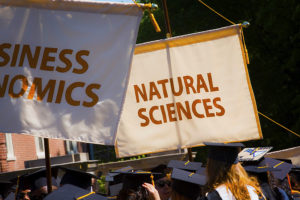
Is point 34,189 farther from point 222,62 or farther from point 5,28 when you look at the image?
point 222,62

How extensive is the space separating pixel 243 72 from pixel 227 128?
1005mm

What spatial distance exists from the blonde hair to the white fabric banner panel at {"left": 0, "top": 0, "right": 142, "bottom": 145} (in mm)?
1784

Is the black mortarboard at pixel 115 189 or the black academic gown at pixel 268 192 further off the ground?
the black mortarboard at pixel 115 189

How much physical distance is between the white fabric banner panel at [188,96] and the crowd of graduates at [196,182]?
1.35m

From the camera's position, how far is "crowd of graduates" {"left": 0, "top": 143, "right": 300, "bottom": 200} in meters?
4.00

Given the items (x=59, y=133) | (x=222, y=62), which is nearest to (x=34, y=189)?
(x=59, y=133)

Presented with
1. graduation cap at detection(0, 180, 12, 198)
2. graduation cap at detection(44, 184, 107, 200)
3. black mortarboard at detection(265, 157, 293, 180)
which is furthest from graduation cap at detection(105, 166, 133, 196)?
graduation cap at detection(44, 184, 107, 200)

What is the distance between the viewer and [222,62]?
30.0 feet

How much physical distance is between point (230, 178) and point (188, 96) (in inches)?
193

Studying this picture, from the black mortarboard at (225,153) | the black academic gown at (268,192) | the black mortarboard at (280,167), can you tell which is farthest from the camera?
the black mortarboard at (280,167)

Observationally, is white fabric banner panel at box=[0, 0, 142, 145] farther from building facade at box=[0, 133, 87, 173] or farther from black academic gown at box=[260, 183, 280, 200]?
building facade at box=[0, 133, 87, 173]

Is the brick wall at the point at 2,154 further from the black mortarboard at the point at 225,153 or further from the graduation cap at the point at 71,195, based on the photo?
the black mortarboard at the point at 225,153

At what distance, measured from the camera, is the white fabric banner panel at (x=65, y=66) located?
5609mm

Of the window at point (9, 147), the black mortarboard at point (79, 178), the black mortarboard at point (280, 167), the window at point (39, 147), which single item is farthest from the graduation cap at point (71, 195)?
the window at point (39, 147)
